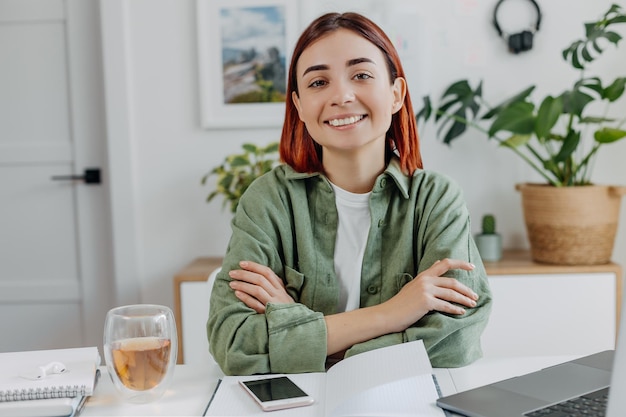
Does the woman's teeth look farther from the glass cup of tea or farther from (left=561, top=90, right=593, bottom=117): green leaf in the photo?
(left=561, top=90, right=593, bottom=117): green leaf

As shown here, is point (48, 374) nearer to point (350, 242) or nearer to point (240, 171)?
point (350, 242)

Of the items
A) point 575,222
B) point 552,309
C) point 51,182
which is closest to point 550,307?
point 552,309

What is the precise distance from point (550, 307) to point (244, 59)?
1.42 m

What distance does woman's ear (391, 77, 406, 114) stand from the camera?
60.0 inches

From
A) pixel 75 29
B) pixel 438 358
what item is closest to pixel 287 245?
pixel 438 358

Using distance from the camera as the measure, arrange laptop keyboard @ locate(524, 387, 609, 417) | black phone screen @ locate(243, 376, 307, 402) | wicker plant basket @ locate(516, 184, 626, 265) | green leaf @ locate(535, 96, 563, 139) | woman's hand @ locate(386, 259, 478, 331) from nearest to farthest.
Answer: laptop keyboard @ locate(524, 387, 609, 417)
black phone screen @ locate(243, 376, 307, 402)
woman's hand @ locate(386, 259, 478, 331)
green leaf @ locate(535, 96, 563, 139)
wicker plant basket @ locate(516, 184, 626, 265)

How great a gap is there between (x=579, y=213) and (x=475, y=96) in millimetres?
562

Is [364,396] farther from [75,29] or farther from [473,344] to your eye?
[75,29]

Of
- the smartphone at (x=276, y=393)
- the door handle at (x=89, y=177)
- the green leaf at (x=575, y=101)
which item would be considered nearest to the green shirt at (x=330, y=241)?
the smartphone at (x=276, y=393)

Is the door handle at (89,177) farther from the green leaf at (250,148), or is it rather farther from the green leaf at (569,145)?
the green leaf at (569,145)

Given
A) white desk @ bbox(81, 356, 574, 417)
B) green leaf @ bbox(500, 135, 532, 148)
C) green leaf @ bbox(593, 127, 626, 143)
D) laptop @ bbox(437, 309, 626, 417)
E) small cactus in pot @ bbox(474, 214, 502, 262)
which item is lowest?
small cactus in pot @ bbox(474, 214, 502, 262)

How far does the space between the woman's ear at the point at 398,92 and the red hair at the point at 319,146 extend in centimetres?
1

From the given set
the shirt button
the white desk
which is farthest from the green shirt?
the white desk

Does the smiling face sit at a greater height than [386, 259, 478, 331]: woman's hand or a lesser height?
greater
